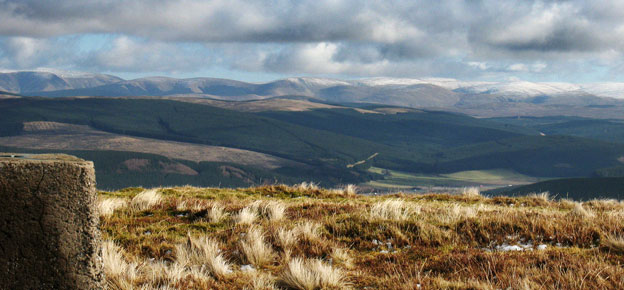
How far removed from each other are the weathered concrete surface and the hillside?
4.30ft

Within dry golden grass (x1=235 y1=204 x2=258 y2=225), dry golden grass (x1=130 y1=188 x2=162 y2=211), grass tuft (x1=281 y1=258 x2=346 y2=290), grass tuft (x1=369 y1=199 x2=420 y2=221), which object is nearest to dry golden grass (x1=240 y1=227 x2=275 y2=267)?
grass tuft (x1=281 y1=258 x2=346 y2=290)

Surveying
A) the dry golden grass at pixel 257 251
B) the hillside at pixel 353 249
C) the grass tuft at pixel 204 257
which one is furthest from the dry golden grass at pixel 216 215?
the dry golden grass at pixel 257 251

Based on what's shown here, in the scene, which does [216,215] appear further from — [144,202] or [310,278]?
[310,278]

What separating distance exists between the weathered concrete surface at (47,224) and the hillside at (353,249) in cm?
131

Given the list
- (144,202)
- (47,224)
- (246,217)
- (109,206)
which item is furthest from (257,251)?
(144,202)

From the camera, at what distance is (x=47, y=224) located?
223 inches

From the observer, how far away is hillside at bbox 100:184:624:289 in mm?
7297

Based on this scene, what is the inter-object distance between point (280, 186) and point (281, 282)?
14.6 m

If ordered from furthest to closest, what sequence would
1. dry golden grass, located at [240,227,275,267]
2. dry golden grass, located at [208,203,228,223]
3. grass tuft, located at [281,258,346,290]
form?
dry golden grass, located at [208,203,228,223], dry golden grass, located at [240,227,275,267], grass tuft, located at [281,258,346,290]

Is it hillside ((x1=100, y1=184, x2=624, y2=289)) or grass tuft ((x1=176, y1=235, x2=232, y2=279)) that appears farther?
grass tuft ((x1=176, y1=235, x2=232, y2=279))

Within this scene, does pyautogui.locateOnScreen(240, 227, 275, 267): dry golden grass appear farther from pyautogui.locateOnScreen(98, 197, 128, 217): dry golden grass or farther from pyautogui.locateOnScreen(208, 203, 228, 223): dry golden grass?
pyautogui.locateOnScreen(98, 197, 128, 217): dry golden grass

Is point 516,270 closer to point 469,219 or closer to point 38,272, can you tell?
point 469,219

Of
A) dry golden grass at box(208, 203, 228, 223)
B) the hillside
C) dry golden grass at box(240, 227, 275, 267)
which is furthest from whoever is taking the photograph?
dry golden grass at box(208, 203, 228, 223)

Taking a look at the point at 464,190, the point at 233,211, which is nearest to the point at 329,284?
the point at 233,211
